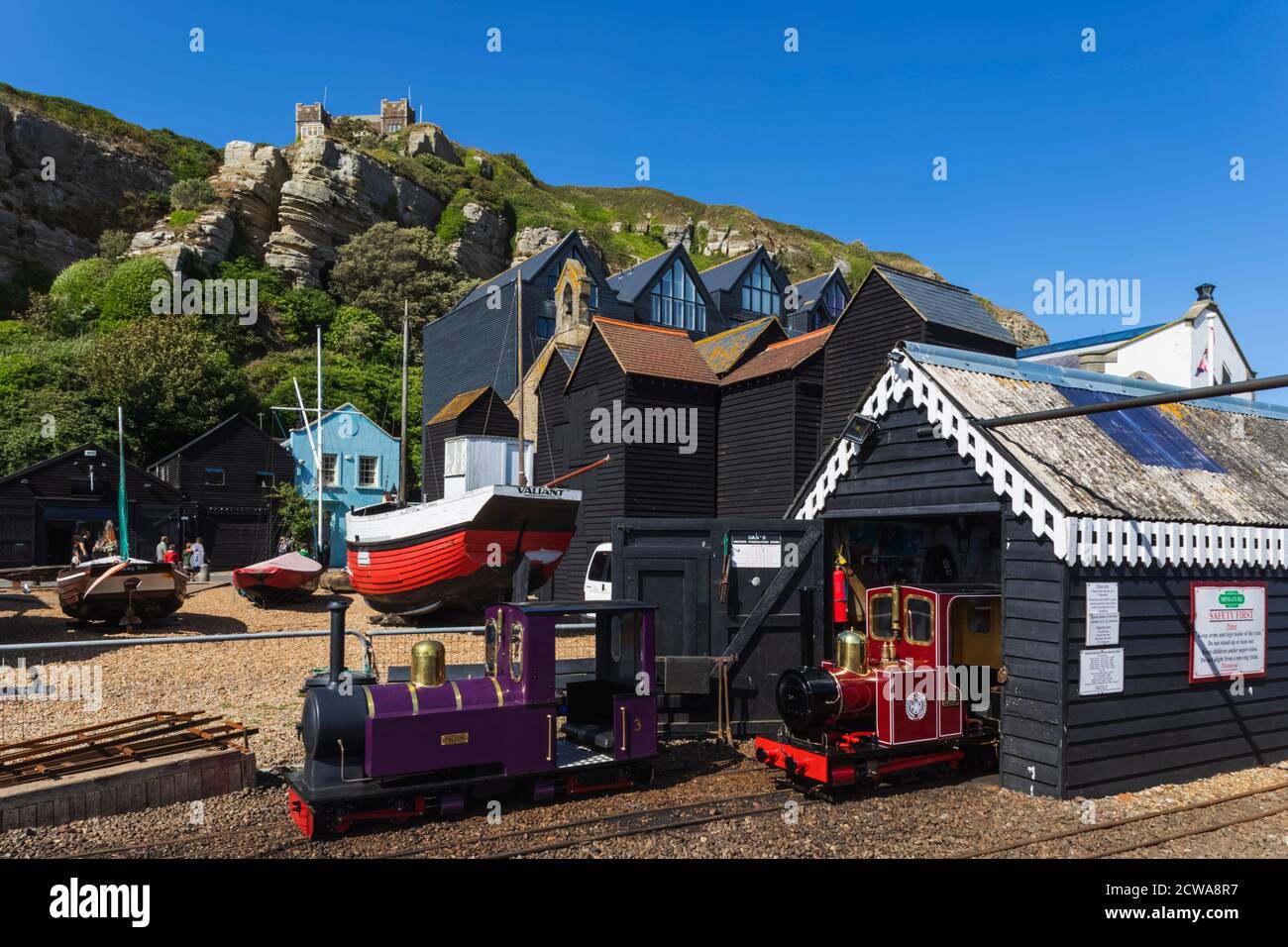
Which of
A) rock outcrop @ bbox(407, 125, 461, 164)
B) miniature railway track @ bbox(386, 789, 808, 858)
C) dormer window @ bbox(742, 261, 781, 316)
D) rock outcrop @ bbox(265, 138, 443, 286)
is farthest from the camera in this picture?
rock outcrop @ bbox(407, 125, 461, 164)

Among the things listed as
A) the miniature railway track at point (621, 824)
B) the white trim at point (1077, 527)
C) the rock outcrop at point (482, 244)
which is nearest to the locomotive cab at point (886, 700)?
the miniature railway track at point (621, 824)

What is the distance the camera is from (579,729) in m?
9.60

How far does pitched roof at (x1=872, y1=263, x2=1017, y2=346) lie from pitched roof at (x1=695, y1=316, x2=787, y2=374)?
16.7 ft

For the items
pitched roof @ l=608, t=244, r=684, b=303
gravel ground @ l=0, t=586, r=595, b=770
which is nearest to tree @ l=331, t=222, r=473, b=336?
pitched roof @ l=608, t=244, r=684, b=303

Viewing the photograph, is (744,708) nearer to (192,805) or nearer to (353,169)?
(192,805)

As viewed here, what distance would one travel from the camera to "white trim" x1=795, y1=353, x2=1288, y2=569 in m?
8.85

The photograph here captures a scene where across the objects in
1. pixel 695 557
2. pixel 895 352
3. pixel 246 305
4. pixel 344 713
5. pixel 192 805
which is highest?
pixel 246 305

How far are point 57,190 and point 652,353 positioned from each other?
52892mm

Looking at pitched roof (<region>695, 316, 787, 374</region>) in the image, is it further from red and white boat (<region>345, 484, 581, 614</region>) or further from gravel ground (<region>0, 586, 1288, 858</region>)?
gravel ground (<region>0, 586, 1288, 858</region>)

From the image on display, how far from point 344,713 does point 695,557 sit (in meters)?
5.75

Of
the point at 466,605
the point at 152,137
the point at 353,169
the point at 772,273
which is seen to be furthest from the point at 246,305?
the point at 466,605

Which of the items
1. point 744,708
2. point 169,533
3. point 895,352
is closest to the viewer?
point 895,352

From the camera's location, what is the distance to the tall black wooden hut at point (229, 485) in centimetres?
3609

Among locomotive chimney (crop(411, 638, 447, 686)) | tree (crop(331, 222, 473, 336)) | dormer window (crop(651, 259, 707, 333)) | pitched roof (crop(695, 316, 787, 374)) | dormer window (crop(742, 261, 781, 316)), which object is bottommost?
locomotive chimney (crop(411, 638, 447, 686))
